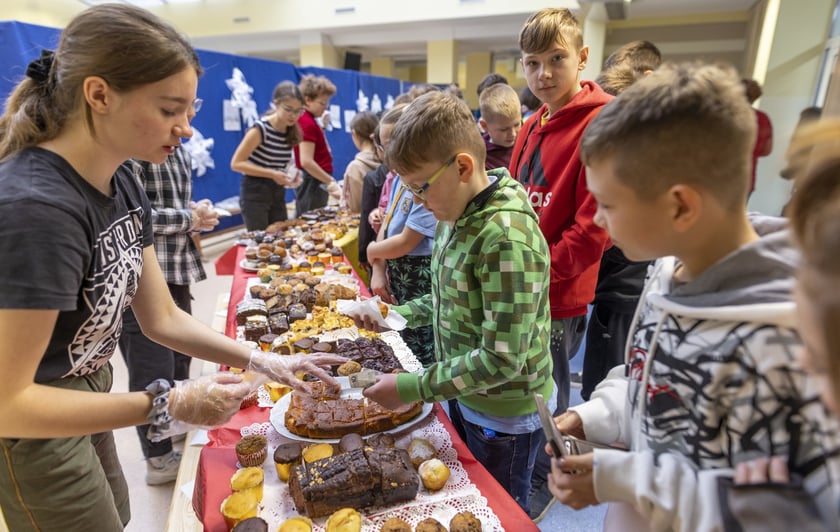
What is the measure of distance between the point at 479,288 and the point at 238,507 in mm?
861

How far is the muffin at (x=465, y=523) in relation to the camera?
1.07 metres

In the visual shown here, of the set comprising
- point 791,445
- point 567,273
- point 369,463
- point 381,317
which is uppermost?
point 791,445

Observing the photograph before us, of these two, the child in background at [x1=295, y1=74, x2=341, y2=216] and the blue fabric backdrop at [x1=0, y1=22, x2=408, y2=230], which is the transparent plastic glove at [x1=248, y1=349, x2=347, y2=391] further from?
the blue fabric backdrop at [x1=0, y1=22, x2=408, y2=230]

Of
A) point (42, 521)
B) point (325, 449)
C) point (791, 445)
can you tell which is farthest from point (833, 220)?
point (42, 521)

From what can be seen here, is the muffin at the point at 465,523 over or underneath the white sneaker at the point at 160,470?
over

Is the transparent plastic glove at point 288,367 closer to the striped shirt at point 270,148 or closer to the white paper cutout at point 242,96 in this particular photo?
the striped shirt at point 270,148

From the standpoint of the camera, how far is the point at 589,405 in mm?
1088

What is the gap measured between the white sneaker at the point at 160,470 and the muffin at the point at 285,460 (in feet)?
5.48

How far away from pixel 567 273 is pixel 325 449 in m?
1.22

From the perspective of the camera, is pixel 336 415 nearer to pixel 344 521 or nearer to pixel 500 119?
pixel 344 521

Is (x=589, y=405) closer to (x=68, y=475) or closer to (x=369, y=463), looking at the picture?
(x=369, y=463)

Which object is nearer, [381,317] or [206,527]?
[206,527]

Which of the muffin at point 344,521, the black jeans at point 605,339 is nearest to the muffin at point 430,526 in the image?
the muffin at point 344,521

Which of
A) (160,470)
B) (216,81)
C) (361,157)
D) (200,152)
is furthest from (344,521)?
(216,81)
